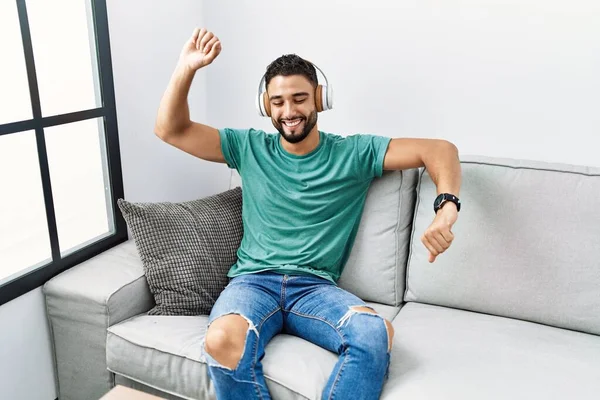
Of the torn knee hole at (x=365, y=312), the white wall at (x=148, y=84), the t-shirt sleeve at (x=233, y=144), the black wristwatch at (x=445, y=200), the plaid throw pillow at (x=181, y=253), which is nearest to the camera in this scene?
the torn knee hole at (x=365, y=312)

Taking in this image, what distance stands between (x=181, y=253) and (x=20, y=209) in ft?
1.75

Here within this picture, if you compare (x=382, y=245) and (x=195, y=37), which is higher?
(x=195, y=37)

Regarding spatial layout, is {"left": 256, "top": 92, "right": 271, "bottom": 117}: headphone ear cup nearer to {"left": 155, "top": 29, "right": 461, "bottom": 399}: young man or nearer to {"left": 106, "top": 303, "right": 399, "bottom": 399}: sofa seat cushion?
{"left": 155, "top": 29, "right": 461, "bottom": 399}: young man

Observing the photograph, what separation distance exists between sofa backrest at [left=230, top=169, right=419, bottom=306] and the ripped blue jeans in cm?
15

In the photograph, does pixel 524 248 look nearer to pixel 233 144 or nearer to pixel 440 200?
pixel 440 200

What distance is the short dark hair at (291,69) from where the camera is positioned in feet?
5.53

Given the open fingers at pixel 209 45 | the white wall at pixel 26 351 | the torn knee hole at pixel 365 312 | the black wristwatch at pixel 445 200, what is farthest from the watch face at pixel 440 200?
the white wall at pixel 26 351

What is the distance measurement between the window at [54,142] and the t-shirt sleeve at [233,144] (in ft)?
1.51

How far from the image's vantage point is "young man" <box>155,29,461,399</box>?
1512 millimetres

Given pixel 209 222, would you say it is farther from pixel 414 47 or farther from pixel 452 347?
pixel 414 47

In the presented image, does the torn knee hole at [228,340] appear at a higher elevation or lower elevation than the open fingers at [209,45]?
lower

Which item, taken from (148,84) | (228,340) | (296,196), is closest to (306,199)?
(296,196)

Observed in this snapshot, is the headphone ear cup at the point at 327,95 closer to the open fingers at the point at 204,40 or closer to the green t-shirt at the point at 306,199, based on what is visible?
the green t-shirt at the point at 306,199

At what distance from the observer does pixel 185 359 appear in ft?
4.86
